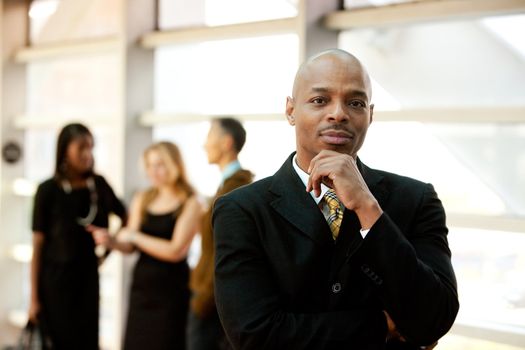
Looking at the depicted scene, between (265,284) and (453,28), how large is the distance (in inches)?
102

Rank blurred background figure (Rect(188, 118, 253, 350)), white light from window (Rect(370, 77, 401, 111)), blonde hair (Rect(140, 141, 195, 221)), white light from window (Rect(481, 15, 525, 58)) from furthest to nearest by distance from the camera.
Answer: blonde hair (Rect(140, 141, 195, 221)), white light from window (Rect(370, 77, 401, 111)), blurred background figure (Rect(188, 118, 253, 350)), white light from window (Rect(481, 15, 525, 58))

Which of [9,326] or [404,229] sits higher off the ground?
[404,229]

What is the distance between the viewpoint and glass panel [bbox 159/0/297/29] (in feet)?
→ 16.0

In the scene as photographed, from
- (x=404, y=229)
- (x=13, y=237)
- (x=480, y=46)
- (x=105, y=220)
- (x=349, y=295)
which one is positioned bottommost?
(x=13, y=237)

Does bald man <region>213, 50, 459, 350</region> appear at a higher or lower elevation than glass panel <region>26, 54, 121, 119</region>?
lower

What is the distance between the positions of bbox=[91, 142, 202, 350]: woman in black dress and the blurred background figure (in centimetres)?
59

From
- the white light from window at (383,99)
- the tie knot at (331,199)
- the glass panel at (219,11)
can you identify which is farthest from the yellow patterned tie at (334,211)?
the glass panel at (219,11)

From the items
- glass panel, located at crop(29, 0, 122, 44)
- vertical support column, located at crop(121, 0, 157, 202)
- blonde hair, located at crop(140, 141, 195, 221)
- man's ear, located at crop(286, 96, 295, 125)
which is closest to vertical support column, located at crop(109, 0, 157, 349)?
vertical support column, located at crop(121, 0, 157, 202)

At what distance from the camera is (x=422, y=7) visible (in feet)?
13.2

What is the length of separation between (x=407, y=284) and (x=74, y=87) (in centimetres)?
526

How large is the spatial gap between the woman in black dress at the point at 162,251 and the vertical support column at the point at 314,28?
40.1 inches

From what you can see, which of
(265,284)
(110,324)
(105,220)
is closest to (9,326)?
(110,324)

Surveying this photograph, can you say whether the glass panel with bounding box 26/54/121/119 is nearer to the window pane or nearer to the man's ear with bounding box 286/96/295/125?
the window pane

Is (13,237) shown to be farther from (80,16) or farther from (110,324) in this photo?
(80,16)
